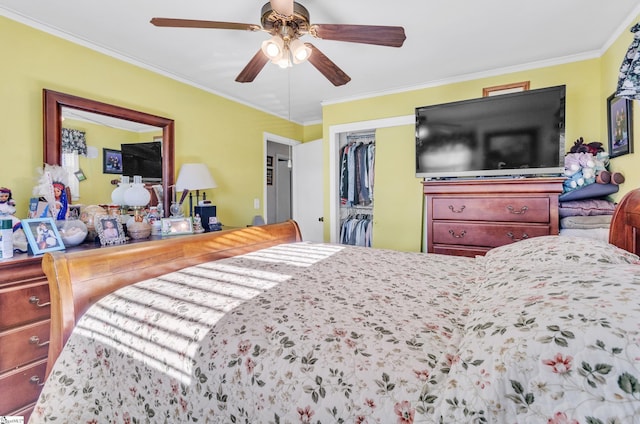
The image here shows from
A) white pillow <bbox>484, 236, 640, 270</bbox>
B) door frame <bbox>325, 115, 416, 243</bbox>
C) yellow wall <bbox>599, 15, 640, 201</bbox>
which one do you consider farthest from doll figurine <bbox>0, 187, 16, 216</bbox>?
yellow wall <bbox>599, 15, 640, 201</bbox>

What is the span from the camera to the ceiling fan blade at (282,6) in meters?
1.39

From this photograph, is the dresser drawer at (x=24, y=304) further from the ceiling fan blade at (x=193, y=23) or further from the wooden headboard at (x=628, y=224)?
the wooden headboard at (x=628, y=224)

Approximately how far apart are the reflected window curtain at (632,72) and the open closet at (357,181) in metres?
2.39

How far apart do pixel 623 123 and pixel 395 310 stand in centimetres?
233

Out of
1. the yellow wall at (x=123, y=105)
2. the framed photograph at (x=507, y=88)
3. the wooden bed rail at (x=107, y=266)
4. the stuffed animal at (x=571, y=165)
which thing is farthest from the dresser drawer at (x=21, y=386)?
the framed photograph at (x=507, y=88)

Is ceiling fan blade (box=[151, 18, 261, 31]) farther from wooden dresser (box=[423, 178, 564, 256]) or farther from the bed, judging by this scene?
wooden dresser (box=[423, 178, 564, 256])

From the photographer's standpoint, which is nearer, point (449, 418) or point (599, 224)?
point (449, 418)

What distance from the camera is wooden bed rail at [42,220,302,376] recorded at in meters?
1.15

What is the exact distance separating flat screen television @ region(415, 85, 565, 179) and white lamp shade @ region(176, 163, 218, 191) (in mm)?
2030

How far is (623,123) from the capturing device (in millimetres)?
2055

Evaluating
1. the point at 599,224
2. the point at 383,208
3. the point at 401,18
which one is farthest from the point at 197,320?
the point at 383,208

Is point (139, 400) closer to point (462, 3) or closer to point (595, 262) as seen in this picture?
point (595, 262)

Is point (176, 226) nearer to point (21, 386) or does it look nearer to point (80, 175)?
point (80, 175)


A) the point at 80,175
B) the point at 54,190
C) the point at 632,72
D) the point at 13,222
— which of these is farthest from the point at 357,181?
the point at 13,222
